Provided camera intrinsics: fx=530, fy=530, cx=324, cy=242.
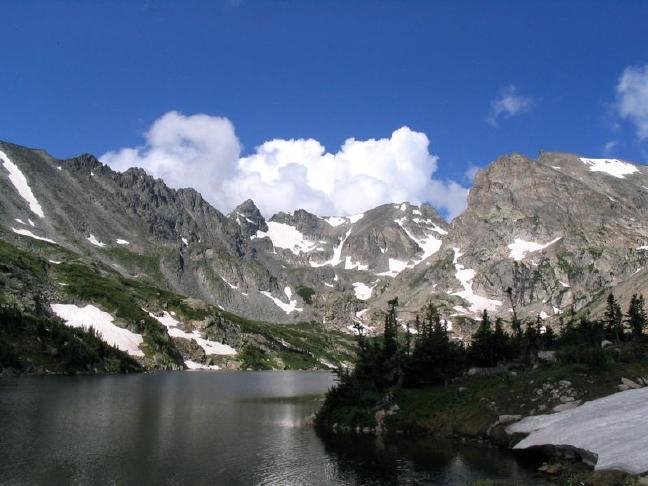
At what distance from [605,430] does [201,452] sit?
132ft

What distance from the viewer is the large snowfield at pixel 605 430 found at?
34.8 m

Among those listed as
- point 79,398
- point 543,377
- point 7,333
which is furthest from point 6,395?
point 543,377

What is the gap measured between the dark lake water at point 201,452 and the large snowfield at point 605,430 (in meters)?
4.07

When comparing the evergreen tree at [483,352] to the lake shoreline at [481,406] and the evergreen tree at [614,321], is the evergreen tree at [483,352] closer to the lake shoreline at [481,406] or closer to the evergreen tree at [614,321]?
the lake shoreline at [481,406]

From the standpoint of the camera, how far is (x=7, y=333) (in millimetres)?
170500

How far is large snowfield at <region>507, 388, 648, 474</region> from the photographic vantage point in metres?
34.8

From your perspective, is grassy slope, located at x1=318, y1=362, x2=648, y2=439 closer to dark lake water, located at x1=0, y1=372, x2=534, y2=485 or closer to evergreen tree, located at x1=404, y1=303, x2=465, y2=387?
dark lake water, located at x1=0, y1=372, x2=534, y2=485

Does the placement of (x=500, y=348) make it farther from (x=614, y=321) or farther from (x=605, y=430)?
(x=605, y=430)

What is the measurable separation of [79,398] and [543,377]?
278ft

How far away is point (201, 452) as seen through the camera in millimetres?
58250

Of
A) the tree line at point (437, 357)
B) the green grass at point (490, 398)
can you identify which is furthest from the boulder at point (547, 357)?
the green grass at point (490, 398)

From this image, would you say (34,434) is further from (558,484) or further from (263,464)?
(558,484)

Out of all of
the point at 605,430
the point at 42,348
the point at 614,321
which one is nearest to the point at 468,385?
the point at 605,430

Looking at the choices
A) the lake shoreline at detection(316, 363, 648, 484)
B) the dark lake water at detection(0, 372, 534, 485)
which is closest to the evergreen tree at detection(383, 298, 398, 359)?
the lake shoreline at detection(316, 363, 648, 484)
